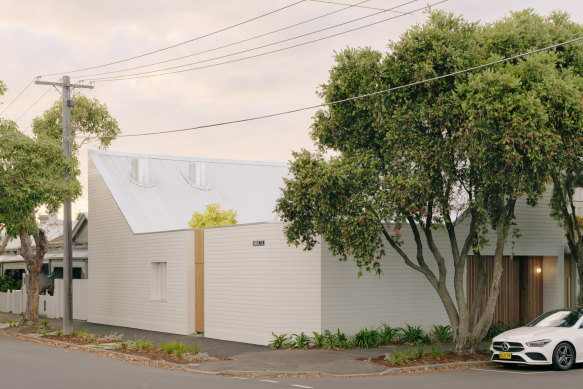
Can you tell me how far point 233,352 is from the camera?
20.2 m

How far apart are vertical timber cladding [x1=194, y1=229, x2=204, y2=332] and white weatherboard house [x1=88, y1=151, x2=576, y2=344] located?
36 millimetres

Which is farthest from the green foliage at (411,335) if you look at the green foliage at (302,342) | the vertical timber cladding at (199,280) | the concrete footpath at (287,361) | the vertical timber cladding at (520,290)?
the vertical timber cladding at (199,280)

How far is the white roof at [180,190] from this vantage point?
31125 mm

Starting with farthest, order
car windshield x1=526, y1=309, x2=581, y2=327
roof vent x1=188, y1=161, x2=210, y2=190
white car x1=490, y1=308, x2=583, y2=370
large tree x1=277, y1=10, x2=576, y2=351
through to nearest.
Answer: roof vent x1=188, y1=161, x2=210, y2=190, car windshield x1=526, y1=309, x2=581, y2=327, white car x1=490, y1=308, x2=583, y2=370, large tree x1=277, y1=10, x2=576, y2=351

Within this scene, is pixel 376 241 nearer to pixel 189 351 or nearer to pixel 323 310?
pixel 323 310

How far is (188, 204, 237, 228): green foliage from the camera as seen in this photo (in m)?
31.2

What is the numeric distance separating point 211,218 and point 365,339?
12424 millimetres

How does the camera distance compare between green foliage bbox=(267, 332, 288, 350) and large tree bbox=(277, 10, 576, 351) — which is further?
green foliage bbox=(267, 332, 288, 350)

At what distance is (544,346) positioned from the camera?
16188 mm

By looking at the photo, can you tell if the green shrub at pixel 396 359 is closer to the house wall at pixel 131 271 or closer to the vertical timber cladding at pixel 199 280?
the vertical timber cladding at pixel 199 280

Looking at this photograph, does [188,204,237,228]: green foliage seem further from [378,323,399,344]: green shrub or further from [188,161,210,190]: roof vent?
[378,323,399,344]: green shrub

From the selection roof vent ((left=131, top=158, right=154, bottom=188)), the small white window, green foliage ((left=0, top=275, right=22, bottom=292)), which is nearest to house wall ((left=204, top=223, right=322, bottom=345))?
the small white window

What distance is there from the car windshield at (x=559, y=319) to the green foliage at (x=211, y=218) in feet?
52.8

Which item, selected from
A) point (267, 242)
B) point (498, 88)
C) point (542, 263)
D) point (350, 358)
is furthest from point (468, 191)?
point (542, 263)
